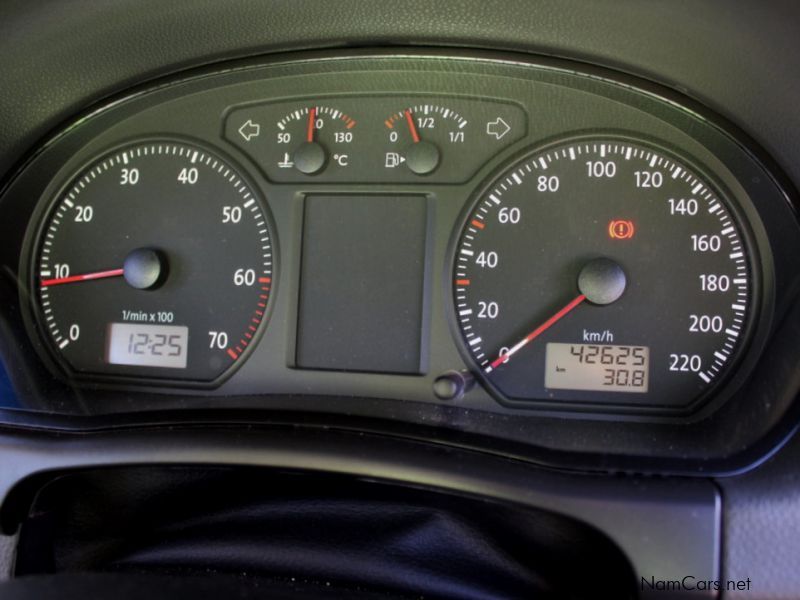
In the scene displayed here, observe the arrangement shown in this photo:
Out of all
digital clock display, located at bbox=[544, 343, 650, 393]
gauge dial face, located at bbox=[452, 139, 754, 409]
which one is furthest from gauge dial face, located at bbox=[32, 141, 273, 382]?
digital clock display, located at bbox=[544, 343, 650, 393]

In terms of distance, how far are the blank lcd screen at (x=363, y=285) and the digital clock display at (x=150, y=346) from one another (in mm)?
357

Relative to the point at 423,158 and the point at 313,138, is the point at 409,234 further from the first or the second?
the point at 313,138

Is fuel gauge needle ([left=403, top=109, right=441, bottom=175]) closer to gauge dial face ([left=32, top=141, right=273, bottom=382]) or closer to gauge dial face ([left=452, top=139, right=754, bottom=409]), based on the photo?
gauge dial face ([left=452, top=139, right=754, bottom=409])

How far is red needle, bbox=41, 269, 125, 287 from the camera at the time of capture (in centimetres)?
258

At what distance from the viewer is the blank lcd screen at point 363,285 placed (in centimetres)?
246

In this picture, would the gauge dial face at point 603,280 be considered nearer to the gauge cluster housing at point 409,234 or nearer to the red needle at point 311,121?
the gauge cluster housing at point 409,234

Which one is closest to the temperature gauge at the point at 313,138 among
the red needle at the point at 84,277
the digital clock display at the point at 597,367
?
the red needle at the point at 84,277

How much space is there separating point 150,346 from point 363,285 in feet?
2.18

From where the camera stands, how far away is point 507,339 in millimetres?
2389

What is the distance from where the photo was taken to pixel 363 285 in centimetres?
248

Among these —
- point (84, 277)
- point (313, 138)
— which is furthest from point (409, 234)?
point (84, 277)

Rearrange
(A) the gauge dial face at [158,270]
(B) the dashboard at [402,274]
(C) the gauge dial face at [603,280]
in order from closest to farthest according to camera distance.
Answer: (B) the dashboard at [402,274] → (C) the gauge dial face at [603,280] → (A) the gauge dial face at [158,270]

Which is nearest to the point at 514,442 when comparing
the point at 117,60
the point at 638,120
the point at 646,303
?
the point at 646,303

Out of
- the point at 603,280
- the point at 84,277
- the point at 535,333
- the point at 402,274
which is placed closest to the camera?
the point at 603,280
